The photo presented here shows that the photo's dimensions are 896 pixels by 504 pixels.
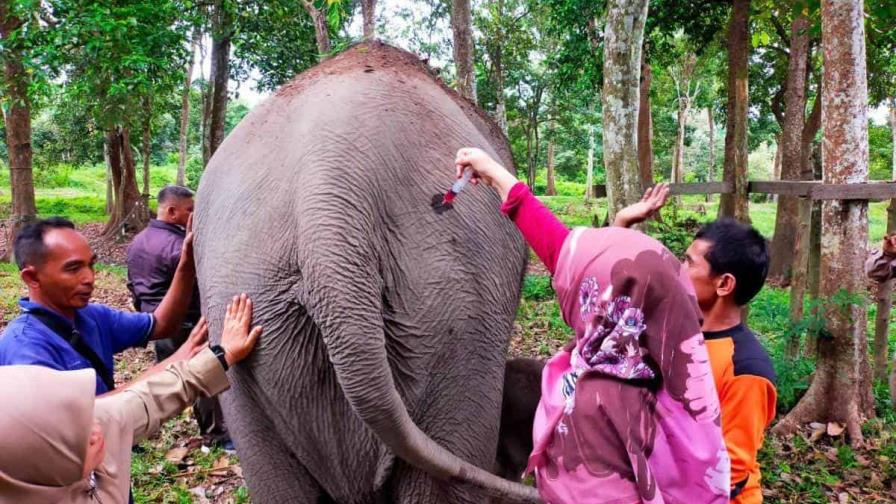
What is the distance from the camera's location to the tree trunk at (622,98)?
16.7 ft

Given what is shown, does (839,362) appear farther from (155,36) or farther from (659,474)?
(155,36)

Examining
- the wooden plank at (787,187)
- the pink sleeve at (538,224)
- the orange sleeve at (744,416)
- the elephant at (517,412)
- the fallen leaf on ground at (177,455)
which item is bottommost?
the fallen leaf on ground at (177,455)

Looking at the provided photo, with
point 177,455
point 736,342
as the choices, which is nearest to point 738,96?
point 736,342

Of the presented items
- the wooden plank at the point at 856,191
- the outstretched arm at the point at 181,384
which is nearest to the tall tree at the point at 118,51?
the outstretched arm at the point at 181,384

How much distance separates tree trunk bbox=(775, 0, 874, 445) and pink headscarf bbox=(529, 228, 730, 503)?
124 inches

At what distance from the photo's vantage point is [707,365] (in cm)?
142

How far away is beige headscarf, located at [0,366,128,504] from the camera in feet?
3.84

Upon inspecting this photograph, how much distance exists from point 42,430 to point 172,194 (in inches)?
135

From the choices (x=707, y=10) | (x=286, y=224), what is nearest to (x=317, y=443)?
(x=286, y=224)

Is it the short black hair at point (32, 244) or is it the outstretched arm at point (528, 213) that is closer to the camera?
the outstretched arm at point (528, 213)

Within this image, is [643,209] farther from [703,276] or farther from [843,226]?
[843,226]

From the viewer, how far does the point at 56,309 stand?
2.33 meters

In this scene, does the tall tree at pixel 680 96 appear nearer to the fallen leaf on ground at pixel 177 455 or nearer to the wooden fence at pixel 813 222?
the wooden fence at pixel 813 222

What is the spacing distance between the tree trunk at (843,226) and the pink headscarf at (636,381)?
314 centimetres
